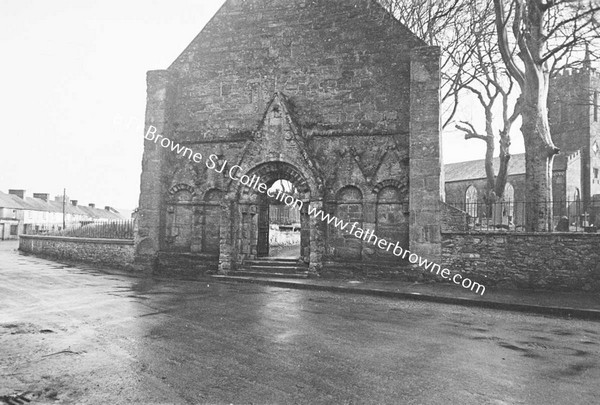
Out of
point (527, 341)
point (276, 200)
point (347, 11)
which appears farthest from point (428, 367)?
point (276, 200)

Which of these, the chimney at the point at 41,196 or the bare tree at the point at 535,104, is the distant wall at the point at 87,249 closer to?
the bare tree at the point at 535,104

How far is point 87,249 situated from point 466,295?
15663mm

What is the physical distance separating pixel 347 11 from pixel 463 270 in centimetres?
Answer: 946

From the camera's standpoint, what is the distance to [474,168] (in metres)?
47.2

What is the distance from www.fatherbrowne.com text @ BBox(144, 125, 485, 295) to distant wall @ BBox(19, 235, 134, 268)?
399 cm

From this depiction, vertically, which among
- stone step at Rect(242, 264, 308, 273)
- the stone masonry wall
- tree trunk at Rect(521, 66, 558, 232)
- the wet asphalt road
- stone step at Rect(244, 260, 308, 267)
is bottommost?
the wet asphalt road

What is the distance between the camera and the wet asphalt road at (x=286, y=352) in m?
4.11

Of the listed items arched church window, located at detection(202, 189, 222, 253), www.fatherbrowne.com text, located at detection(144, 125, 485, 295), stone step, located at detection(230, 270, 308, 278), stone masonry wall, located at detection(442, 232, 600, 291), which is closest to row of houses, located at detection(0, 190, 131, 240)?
www.fatherbrowne.com text, located at detection(144, 125, 485, 295)

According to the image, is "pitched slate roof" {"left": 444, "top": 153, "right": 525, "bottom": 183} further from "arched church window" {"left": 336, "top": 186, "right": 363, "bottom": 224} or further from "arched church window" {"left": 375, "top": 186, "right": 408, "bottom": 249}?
"arched church window" {"left": 336, "top": 186, "right": 363, "bottom": 224}

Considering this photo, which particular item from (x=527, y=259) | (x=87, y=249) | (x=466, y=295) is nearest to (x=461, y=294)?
(x=466, y=295)

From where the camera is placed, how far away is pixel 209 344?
5.73 m

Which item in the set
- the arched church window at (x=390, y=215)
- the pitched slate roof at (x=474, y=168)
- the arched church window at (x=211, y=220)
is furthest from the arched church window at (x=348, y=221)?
the pitched slate roof at (x=474, y=168)

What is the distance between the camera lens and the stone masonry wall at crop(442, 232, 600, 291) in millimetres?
10766

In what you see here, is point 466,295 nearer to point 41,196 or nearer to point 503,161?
point 503,161
